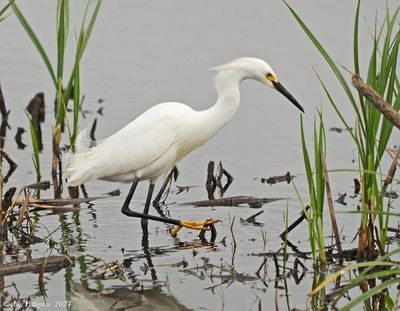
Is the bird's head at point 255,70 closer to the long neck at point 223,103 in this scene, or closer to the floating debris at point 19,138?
the long neck at point 223,103

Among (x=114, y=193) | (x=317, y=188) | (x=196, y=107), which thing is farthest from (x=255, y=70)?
(x=196, y=107)

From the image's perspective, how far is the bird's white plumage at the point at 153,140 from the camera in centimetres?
800

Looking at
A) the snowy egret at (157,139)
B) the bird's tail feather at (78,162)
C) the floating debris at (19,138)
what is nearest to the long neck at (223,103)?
the snowy egret at (157,139)

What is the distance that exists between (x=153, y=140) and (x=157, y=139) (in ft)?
0.11

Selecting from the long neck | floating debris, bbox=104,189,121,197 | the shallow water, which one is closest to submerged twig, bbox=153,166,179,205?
the shallow water

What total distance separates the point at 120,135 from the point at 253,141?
2715 mm

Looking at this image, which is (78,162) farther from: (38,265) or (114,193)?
(38,265)

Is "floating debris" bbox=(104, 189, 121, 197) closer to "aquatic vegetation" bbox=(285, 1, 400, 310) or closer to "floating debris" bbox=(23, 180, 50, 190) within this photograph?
"floating debris" bbox=(23, 180, 50, 190)

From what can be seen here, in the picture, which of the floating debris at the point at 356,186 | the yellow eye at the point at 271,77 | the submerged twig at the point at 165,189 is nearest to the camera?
the yellow eye at the point at 271,77

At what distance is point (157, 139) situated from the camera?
814 centimetres

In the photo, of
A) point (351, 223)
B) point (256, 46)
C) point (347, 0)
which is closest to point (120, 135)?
point (351, 223)

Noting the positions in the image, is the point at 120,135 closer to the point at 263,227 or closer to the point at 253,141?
the point at 263,227

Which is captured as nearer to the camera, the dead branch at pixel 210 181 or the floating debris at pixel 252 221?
the floating debris at pixel 252 221

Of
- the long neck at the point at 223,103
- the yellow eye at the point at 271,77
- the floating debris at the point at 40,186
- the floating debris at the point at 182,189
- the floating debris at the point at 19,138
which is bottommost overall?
the floating debris at the point at 182,189
